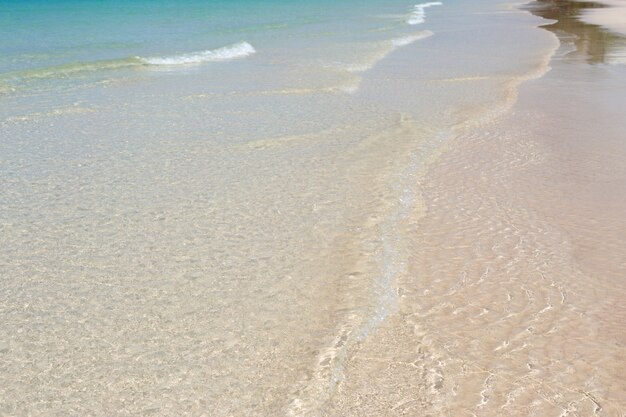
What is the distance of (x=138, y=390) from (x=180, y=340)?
21.8 inches

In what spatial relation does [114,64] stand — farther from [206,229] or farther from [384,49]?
[206,229]

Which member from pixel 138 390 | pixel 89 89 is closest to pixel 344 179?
pixel 138 390

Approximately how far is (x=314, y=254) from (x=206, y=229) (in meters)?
1.08

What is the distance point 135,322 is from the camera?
15.0ft

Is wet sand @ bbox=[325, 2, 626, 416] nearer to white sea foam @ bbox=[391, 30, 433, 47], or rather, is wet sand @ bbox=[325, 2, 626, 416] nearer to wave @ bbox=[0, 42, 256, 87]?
wave @ bbox=[0, 42, 256, 87]

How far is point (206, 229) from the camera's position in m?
6.20

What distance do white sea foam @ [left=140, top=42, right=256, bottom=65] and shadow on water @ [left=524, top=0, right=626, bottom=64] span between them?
936 cm

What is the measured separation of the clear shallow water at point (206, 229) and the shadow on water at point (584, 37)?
4.68m

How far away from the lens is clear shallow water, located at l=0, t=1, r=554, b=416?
400 centimetres

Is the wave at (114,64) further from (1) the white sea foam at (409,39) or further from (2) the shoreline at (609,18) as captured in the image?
(2) the shoreline at (609,18)

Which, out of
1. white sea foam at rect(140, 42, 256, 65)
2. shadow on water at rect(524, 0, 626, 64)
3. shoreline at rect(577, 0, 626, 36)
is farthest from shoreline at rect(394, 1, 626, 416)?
shoreline at rect(577, 0, 626, 36)

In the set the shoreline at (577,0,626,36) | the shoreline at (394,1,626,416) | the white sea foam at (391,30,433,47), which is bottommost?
the shoreline at (577,0,626,36)

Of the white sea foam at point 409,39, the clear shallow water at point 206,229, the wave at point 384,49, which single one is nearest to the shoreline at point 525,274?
the clear shallow water at point 206,229

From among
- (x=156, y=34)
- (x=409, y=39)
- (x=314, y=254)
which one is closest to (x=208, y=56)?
(x=409, y=39)
